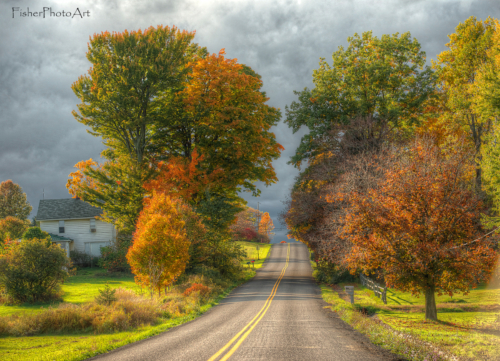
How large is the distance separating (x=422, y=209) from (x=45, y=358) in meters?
14.7

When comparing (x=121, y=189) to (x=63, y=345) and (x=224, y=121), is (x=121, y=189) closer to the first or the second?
(x=224, y=121)

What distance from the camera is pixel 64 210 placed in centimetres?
4928

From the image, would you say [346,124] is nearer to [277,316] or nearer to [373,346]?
[277,316]

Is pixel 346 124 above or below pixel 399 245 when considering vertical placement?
above

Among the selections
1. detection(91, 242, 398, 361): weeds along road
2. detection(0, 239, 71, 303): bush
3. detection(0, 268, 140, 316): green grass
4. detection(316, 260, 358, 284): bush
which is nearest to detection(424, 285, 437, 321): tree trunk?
detection(91, 242, 398, 361): weeds along road

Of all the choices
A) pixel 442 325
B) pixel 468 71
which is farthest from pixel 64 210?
pixel 468 71

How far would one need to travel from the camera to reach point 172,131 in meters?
37.0

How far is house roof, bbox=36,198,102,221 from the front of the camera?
158 ft

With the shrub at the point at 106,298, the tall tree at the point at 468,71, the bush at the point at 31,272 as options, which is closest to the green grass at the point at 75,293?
the bush at the point at 31,272

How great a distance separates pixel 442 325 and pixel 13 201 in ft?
232

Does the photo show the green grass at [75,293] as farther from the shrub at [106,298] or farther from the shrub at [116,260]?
the shrub at [106,298]

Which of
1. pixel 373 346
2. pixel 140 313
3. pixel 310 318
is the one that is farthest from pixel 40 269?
pixel 373 346

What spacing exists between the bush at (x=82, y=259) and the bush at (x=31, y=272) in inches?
942

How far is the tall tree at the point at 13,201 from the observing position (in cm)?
6144
